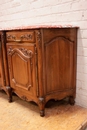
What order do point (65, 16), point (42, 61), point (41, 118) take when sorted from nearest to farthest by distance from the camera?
point (42, 61), point (41, 118), point (65, 16)

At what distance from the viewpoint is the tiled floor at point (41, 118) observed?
122 cm

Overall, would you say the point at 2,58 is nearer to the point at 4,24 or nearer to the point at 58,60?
the point at 58,60

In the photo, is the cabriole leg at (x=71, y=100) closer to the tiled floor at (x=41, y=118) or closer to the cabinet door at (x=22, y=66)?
the tiled floor at (x=41, y=118)

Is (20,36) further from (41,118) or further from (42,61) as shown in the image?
(41,118)

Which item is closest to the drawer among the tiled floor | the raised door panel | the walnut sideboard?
the walnut sideboard

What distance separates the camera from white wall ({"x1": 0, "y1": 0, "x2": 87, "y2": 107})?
138 cm

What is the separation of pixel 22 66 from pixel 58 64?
0.36 m

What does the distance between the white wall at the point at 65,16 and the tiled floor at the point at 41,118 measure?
203 mm

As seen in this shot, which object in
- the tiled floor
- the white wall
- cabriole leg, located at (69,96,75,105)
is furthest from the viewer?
cabriole leg, located at (69,96,75,105)

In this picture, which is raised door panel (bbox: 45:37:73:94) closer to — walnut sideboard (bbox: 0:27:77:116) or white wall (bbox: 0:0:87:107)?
walnut sideboard (bbox: 0:27:77:116)

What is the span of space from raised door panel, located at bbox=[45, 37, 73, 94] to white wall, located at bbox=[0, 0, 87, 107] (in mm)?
121

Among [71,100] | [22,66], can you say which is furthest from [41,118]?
[22,66]

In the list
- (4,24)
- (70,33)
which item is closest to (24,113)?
(70,33)

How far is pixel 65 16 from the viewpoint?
1.49 metres
